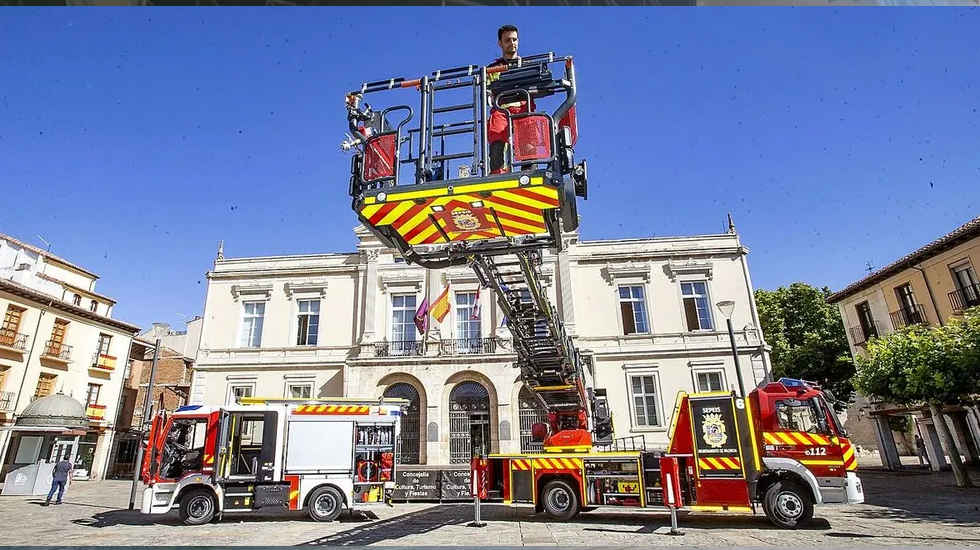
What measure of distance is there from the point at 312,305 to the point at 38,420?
12909 mm

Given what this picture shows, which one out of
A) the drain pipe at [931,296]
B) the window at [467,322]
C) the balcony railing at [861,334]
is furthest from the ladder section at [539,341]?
the balcony railing at [861,334]

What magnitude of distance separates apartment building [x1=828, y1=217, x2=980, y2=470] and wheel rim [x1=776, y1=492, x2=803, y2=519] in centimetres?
1562

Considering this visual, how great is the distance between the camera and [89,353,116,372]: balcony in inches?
1147

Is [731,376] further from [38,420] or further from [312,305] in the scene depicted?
[38,420]

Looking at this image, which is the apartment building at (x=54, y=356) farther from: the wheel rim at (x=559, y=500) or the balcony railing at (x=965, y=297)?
the balcony railing at (x=965, y=297)

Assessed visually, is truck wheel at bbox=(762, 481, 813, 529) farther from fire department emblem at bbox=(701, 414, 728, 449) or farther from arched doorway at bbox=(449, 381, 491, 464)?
arched doorway at bbox=(449, 381, 491, 464)

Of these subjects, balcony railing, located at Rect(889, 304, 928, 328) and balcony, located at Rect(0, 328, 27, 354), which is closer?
balcony, located at Rect(0, 328, 27, 354)

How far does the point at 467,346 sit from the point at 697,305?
35.8 feet

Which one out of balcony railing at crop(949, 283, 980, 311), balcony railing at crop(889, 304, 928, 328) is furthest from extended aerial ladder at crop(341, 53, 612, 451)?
balcony railing at crop(889, 304, 928, 328)

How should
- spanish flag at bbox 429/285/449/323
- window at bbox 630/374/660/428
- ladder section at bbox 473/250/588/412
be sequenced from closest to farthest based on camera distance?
ladder section at bbox 473/250/588/412 → spanish flag at bbox 429/285/449/323 → window at bbox 630/374/660/428

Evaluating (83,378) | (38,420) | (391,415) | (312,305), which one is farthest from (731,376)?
(83,378)

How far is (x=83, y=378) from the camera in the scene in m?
28.3

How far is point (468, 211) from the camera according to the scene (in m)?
5.72

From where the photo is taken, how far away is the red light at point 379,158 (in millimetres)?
5895
